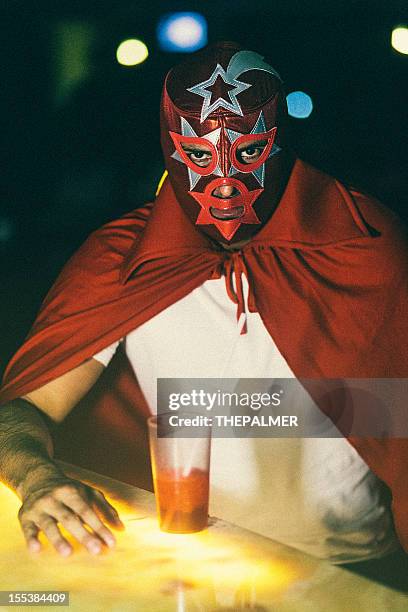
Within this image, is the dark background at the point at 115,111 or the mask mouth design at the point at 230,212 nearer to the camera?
the mask mouth design at the point at 230,212

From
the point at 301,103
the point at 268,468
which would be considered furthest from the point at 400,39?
the point at 268,468

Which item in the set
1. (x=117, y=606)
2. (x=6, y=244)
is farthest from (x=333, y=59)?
(x=117, y=606)

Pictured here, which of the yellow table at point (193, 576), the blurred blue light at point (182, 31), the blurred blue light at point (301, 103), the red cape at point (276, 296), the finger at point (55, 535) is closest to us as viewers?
the yellow table at point (193, 576)

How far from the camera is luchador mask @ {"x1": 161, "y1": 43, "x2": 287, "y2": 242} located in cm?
129

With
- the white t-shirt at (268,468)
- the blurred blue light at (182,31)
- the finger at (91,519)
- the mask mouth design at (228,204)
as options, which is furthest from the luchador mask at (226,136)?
the finger at (91,519)

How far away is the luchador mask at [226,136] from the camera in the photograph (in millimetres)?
A: 1291

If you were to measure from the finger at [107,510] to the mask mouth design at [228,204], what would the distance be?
21.9 inches

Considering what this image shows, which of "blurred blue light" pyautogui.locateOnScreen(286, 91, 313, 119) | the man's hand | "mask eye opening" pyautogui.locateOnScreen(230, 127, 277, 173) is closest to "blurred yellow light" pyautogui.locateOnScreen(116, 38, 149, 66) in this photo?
"blurred blue light" pyautogui.locateOnScreen(286, 91, 313, 119)

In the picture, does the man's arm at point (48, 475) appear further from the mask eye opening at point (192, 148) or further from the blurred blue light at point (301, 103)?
the blurred blue light at point (301, 103)

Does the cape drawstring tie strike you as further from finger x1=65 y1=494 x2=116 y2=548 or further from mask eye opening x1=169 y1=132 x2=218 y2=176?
finger x1=65 y1=494 x2=116 y2=548

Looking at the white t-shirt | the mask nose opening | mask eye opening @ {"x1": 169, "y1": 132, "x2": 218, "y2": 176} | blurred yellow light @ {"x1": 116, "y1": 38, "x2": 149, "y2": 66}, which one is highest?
blurred yellow light @ {"x1": 116, "y1": 38, "x2": 149, "y2": 66}

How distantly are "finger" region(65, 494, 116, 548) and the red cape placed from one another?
0.45 meters

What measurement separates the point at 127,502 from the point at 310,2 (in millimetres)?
1033

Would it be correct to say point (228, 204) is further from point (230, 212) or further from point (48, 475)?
point (48, 475)
